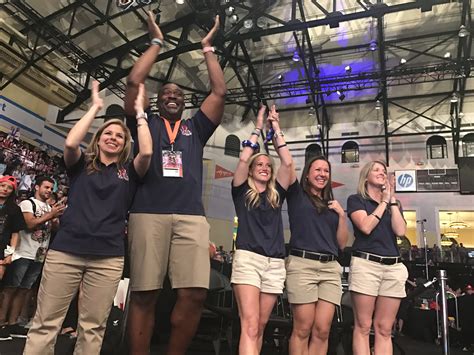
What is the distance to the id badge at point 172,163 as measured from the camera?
5.78ft

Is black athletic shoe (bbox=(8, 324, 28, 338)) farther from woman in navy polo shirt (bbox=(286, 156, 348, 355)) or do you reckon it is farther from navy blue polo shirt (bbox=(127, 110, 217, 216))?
woman in navy polo shirt (bbox=(286, 156, 348, 355))

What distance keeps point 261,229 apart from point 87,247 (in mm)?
913

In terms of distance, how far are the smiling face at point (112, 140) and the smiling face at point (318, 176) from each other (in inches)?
46.7

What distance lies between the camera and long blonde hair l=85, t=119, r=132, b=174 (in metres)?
1.80

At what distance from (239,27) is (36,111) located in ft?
16.2

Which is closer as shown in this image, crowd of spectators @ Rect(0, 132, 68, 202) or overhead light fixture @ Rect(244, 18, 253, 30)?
crowd of spectators @ Rect(0, 132, 68, 202)

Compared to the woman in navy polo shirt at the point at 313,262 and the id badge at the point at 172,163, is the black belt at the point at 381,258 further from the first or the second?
the id badge at the point at 172,163

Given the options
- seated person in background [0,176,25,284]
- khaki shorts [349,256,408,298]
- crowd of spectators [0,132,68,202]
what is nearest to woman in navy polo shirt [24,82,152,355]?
khaki shorts [349,256,408,298]

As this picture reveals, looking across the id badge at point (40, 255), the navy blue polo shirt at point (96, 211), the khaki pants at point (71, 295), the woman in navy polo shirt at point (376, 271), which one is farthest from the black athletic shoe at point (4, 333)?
the woman in navy polo shirt at point (376, 271)

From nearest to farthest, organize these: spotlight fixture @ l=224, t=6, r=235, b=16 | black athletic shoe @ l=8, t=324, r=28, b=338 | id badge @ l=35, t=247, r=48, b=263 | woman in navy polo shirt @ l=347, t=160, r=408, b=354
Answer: woman in navy polo shirt @ l=347, t=160, r=408, b=354, black athletic shoe @ l=8, t=324, r=28, b=338, id badge @ l=35, t=247, r=48, b=263, spotlight fixture @ l=224, t=6, r=235, b=16

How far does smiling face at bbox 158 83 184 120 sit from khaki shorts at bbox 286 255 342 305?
1.07m

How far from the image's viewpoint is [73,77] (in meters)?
9.52

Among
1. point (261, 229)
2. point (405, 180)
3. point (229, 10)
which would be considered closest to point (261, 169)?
point (261, 229)

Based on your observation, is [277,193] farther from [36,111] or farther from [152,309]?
[36,111]
